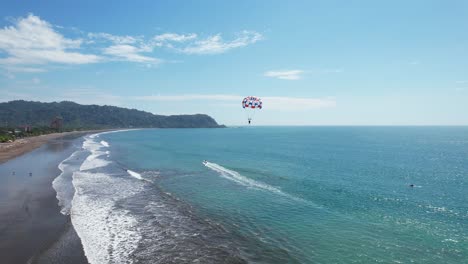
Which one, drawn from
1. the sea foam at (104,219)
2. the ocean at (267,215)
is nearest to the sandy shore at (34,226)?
the sea foam at (104,219)

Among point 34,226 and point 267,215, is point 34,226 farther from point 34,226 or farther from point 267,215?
point 267,215

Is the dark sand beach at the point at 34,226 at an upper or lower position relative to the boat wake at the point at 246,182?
lower

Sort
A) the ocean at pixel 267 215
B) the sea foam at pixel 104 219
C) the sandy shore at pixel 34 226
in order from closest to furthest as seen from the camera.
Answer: the sandy shore at pixel 34 226 → the sea foam at pixel 104 219 → the ocean at pixel 267 215

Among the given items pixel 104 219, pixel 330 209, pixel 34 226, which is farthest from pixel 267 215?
pixel 34 226

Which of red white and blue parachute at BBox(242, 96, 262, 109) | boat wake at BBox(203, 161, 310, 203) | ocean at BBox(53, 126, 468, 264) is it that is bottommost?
ocean at BBox(53, 126, 468, 264)

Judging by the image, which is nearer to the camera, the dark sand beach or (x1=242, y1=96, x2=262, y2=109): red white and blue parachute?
the dark sand beach

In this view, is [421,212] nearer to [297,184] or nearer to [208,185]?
[297,184]

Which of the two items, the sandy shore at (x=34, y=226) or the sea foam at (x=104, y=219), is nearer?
the sandy shore at (x=34, y=226)

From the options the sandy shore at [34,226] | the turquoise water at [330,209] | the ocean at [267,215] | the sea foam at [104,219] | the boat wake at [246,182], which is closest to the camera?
the sandy shore at [34,226]

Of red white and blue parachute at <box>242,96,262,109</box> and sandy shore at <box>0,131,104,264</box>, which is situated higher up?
red white and blue parachute at <box>242,96,262,109</box>

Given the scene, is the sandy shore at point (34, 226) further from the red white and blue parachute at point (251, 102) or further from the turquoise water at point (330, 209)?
the red white and blue parachute at point (251, 102)

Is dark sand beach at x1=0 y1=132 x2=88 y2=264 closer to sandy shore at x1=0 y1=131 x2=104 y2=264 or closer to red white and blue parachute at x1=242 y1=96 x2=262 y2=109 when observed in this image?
sandy shore at x1=0 y1=131 x2=104 y2=264

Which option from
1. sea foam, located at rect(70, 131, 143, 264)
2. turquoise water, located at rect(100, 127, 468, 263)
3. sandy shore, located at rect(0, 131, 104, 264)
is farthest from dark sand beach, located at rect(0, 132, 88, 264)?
turquoise water, located at rect(100, 127, 468, 263)
